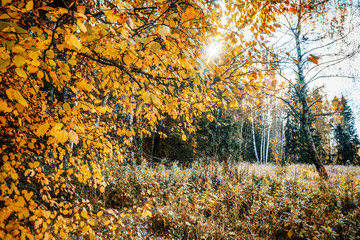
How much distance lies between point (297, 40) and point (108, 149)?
7568 mm

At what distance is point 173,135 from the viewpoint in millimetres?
9695

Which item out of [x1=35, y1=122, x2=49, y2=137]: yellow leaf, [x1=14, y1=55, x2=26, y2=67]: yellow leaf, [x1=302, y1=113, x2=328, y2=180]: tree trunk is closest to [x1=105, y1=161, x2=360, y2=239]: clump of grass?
[x1=302, y1=113, x2=328, y2=180]: tree trunk

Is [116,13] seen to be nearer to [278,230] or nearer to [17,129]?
[17,129]

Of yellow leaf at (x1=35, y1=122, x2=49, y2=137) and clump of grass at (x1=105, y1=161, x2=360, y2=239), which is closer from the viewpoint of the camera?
yellow leaf at (x1=35, y1=122, x2=49, y2=137)

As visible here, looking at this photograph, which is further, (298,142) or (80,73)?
(298,142)

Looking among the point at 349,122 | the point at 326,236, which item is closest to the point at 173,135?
the point at 326,236

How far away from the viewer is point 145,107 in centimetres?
275

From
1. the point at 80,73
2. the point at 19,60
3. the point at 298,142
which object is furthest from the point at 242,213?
the point at 298,142

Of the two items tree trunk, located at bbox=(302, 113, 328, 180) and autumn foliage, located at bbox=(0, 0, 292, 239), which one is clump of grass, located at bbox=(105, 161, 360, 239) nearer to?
tree trunk, located at bbox=(302, 113, 328, 180)

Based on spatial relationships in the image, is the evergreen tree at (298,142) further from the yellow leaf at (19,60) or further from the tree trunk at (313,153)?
the yellow leaf at (19,60)

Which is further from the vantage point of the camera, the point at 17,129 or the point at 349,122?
the point at 349,122

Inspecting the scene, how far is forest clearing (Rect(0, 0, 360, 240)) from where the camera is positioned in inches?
52.0

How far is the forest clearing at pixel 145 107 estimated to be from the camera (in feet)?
4.33

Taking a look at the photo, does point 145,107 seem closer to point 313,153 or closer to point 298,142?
point 313,153
